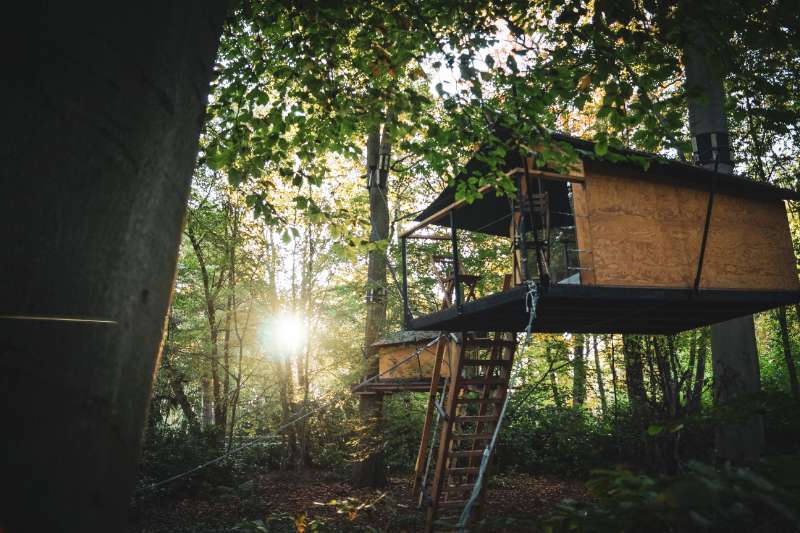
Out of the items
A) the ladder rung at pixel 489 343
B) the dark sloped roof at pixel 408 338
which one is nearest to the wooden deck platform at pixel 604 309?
the ladder rung at pixel 489 343

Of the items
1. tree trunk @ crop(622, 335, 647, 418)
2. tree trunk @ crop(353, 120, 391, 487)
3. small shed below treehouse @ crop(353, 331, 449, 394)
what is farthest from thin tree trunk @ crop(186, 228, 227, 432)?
tree trunk @ crop(622, 335, 647, 418)

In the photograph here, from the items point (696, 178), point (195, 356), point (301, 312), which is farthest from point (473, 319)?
point (195, 356)

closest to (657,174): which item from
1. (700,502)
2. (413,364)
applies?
(413,364)

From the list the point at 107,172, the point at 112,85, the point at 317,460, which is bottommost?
the point at 317,460

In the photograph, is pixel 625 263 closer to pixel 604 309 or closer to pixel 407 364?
pixel 604 309

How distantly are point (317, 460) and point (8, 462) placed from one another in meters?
13.8

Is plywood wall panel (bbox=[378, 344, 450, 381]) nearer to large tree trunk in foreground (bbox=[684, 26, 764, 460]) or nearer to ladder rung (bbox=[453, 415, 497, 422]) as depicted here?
ladder rung (bbox=[453, 415, 497, 422])

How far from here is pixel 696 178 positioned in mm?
7148

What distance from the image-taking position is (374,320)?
12438 mm

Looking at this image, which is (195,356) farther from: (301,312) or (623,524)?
(623,524)

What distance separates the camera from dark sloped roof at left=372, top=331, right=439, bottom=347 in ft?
33.2

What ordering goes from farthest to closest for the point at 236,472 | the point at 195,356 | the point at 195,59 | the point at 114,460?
the point at 195,356 < the point at 236,472 < the point at 195,59 < the point at 114,460

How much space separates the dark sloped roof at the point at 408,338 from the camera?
33.2 ft

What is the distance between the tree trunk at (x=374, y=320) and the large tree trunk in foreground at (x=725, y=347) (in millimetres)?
6232
